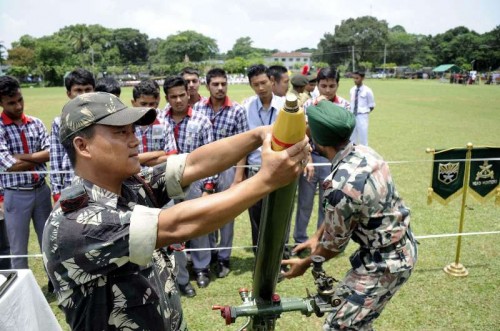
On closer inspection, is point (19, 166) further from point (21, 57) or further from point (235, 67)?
point (21, 57)

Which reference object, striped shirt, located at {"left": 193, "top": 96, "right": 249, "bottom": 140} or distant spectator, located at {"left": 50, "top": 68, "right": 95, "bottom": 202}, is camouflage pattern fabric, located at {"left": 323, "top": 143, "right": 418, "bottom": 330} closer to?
A: striped shirt, located at {"left": 193, "top": 96, "right": 249, "bottom": 140}

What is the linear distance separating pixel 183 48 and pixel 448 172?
10723cm

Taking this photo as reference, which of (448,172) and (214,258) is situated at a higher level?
(448,172)

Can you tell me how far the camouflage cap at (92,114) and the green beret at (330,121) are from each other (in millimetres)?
1129

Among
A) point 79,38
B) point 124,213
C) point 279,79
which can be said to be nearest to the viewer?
point 124,213

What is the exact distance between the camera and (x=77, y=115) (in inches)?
59.9

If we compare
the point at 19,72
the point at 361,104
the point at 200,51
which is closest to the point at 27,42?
the point at 19,72

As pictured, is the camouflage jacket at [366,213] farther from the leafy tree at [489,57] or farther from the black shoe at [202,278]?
the leafy tree at [489,57]

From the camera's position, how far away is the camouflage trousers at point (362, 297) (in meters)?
2.42

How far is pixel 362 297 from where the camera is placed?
243 centimetres

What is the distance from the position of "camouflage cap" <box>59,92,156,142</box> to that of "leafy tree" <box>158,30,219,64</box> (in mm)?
103613

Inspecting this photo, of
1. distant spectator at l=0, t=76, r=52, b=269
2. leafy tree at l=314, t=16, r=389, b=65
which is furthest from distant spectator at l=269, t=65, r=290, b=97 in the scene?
leafy tree at l=314, t=16, r=389, b=65

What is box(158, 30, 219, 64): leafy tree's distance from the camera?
104 meters

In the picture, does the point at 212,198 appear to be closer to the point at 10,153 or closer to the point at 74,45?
the point at 10,153
